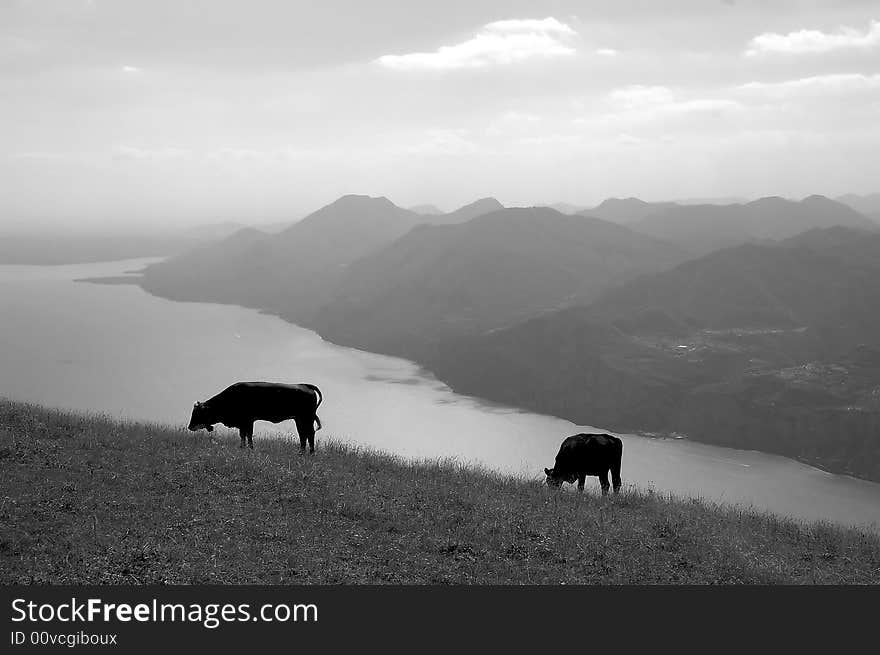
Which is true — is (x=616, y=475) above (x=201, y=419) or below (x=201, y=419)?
below

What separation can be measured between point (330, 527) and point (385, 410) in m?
124

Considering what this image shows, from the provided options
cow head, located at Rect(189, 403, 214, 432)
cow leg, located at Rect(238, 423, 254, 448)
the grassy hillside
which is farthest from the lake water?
the grassy hillside

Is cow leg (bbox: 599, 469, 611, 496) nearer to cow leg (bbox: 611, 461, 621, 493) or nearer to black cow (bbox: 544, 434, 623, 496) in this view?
black cow (bbox: 544, 434, 623, 496)

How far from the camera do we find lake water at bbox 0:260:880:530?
103812 mm

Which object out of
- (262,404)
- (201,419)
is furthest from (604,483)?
(201,419)

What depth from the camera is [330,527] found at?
13320mm

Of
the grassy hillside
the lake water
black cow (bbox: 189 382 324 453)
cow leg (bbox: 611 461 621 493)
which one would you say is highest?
black cow (bbox: 189 382 324 453)

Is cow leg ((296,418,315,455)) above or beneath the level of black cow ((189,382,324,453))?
beneath

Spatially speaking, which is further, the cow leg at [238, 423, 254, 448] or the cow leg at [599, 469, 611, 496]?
the cow leg at [599, 469, 611, 496]

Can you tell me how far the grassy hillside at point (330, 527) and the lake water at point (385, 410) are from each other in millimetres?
69033

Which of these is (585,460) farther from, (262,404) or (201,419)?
(201,419)

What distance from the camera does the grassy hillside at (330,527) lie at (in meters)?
11.3

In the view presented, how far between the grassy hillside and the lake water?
6903cm

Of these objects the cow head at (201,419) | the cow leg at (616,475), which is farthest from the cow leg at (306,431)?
the cow leg at (616,475)
